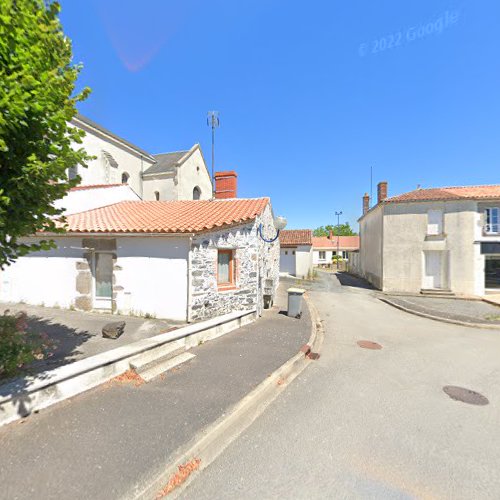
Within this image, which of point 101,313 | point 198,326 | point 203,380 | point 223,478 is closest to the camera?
point 223,478

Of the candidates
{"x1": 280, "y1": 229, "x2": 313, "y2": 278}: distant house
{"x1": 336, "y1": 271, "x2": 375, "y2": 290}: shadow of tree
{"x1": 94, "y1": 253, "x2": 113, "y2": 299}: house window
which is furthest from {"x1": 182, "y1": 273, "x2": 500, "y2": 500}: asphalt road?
{"x1": 280, "y1": 229, "x2": 313, "y2": 278}: distant house

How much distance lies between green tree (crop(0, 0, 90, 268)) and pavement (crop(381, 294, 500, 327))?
1320cm

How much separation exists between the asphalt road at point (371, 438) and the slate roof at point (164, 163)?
17987 millimetres

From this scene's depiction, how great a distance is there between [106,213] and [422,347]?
12.1 m

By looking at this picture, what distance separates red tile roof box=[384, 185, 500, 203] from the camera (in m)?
16.0

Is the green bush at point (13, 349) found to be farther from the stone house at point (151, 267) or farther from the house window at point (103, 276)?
the house window at point (103, 276)

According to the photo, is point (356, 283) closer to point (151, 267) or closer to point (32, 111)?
point (151, 267)

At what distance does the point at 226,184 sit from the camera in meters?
14.7

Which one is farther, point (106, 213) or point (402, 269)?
point (402, 269)

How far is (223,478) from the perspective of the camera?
2783mm

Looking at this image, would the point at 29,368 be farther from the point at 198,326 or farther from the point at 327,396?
the point at 327,396

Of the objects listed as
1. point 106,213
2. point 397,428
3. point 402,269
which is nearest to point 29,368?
point 397,428

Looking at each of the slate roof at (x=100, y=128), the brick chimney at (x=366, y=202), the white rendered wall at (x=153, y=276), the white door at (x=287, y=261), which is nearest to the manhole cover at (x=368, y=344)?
the white rendered wall at (x=153, y=276)

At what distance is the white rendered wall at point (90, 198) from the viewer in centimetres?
1164
